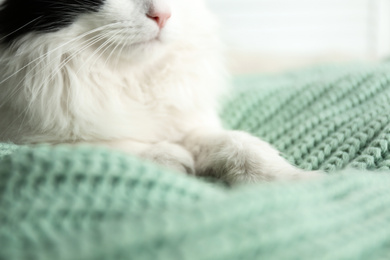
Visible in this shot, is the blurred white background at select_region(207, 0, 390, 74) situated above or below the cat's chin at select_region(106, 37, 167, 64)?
below

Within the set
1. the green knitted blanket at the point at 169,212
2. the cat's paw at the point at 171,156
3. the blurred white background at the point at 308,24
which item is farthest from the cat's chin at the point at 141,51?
the blurred white background at the point at 308,24

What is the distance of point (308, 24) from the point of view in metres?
A: 3.19

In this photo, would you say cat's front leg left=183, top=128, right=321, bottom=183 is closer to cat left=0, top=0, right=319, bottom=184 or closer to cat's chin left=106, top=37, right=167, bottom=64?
cat left=0, top=0, right=319, bottom=184

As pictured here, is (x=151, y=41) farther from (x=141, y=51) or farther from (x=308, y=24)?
(x=308, y=24)

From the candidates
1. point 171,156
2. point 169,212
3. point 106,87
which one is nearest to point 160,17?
point 106,87

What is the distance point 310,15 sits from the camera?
3174 millimetres

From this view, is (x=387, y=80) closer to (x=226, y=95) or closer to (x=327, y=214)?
(x=226, y=95)

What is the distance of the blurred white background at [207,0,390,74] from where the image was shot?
311cm

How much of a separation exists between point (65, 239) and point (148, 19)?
0.57 metres

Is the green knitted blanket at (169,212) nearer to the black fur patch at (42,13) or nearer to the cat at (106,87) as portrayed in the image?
the cat at (106,87)

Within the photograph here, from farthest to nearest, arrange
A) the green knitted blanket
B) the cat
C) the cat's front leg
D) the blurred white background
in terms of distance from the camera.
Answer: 1. the blurred white background
2. the cat
3. the cat's front leg
4. the green knitted blanket

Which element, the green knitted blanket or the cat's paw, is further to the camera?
the cat's paw

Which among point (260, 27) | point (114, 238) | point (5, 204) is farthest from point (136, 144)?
point (260, 27)

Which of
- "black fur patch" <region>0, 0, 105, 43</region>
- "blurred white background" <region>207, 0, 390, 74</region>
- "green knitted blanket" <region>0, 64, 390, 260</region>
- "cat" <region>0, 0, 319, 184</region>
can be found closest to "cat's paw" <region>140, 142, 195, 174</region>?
"cat" <region>0, 0, 319, 184</region>
